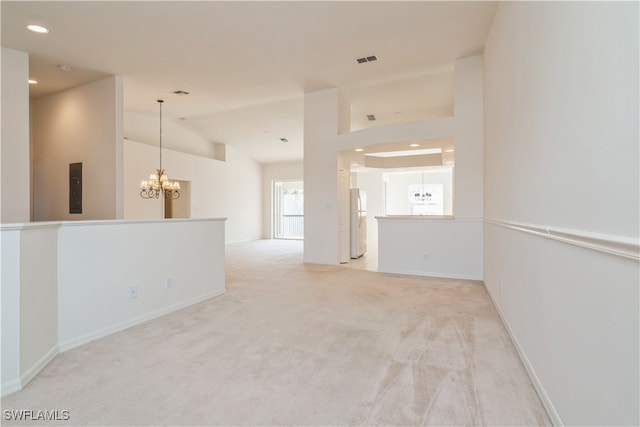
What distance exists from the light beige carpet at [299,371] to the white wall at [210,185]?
17.7 feet

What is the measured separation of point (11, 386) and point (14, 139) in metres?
3.82

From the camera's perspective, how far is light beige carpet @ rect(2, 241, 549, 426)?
5.59 feet

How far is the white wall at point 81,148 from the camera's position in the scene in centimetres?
516

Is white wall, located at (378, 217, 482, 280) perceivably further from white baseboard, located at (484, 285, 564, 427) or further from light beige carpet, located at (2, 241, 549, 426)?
white baseboard, located at (484, 285, 564, 427)

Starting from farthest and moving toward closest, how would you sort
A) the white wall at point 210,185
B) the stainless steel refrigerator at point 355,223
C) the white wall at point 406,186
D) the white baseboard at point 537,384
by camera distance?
the white wall at point 406,186, the white wall at point 210,185, the stainless steel refrigerator at point 355,223, the white baseboard at point 537,384

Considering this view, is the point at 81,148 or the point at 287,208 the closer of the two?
the point at 81,148

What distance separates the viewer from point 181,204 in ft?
30.8

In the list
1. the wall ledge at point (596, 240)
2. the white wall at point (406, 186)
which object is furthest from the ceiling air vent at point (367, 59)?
the white wall at point (406, 186)

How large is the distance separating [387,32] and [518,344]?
377 cm

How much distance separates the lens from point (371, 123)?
8.51 meters

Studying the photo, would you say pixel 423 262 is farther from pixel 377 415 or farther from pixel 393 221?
pixel 377 415

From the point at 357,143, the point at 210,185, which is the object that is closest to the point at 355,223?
the point at 357,143

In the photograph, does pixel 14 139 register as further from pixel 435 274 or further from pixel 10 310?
pixel 435 274

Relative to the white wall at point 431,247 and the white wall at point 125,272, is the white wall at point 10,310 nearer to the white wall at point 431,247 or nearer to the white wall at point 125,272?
the white wall at point 125,272
